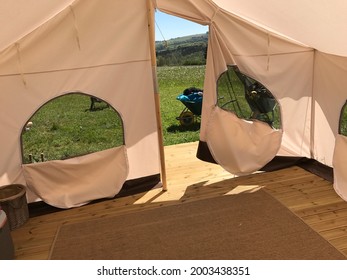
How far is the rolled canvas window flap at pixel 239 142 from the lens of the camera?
4168 mm

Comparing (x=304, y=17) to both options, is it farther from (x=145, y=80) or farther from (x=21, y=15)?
(x=21, y=15)

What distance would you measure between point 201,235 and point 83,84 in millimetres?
1895

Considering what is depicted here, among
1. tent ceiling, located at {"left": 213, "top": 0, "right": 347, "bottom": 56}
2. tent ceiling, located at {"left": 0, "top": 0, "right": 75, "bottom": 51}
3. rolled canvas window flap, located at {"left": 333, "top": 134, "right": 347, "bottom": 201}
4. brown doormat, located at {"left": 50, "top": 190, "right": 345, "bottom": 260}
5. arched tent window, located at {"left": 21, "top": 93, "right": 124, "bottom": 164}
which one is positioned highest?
tent ceiling, located at {"left": 0, "top": 0, "right": 75, "bottom": 51}

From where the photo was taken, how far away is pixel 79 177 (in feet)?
12.5

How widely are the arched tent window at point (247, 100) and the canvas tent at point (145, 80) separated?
98 millimetres

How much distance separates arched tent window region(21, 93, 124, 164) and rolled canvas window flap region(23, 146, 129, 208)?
141mm

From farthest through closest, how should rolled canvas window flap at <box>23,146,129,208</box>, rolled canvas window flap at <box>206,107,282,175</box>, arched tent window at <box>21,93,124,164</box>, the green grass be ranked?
the green grass, rolled canvas window flap at <box>206,107,282,175</box>, arched tent window at <box>21,93,124,164</box>, rolled canvas window flap at <box>23,146,129,208</box>

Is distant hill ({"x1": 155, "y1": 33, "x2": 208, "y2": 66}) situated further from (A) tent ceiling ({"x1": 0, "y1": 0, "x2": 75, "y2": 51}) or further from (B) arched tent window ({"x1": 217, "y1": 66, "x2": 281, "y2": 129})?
(A) tent ceiling ({"x1": 0, "y1": 0, "x2": 75, "y2": 51})

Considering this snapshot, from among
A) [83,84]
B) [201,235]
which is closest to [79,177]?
[83,84]

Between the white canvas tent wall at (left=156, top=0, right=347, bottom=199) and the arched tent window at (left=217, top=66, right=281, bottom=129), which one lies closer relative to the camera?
the white canvas tent wall at (left=156, top=0, right=347, bottom=199)

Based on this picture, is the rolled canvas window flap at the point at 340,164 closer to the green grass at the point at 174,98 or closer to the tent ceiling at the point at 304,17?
the tent ceiling at the point at 304,17

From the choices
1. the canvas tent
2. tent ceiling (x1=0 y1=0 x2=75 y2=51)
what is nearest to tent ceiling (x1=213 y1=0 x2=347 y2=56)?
the canvas tent

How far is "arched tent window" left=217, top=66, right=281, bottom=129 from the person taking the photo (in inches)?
166
